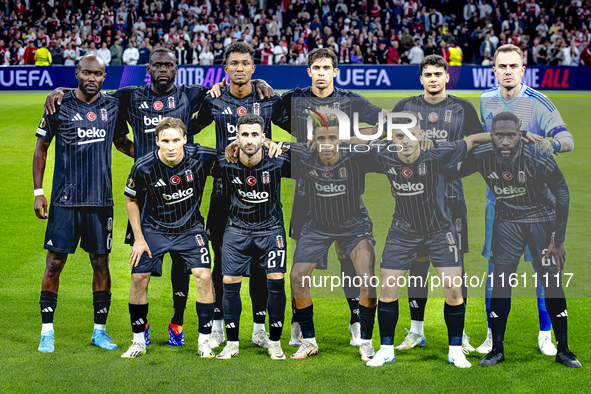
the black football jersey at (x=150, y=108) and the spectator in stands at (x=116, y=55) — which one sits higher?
the spectator in stands at (x=116, y=55)

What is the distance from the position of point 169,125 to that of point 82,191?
42.4 inches

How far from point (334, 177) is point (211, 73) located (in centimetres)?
1616

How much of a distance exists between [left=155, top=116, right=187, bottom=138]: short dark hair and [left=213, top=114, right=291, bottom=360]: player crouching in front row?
0.47 metres

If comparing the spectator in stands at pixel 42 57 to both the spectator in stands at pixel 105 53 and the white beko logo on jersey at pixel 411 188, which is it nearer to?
the spectator in stands at pixel 105 53

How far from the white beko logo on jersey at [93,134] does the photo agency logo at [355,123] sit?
1.87 meters

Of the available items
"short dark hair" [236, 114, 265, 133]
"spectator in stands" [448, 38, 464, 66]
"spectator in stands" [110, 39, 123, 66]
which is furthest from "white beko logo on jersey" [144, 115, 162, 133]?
"spectator in stands" [448, 38, 464, 66]

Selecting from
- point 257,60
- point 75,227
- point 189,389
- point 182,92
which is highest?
point 257,60

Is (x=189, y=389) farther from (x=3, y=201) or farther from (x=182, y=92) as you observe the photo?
(x=3, y=201)

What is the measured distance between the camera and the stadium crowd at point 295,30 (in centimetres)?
2291

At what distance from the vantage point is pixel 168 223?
600cm

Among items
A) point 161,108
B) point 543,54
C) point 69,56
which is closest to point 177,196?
point 161,108

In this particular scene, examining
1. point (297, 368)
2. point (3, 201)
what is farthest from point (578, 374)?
point (3, 201)

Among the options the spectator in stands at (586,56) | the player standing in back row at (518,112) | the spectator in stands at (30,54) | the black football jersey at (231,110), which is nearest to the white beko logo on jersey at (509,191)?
the player standing in back row at (518,112)

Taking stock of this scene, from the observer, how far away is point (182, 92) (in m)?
6.46
